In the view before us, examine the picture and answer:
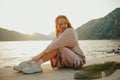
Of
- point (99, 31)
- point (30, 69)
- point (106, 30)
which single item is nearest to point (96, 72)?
point (30, 69)

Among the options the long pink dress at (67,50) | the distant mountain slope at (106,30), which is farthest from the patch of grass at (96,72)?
the distant mountain slope at (106,30)

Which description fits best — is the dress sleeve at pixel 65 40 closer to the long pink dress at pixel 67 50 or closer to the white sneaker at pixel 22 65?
the long pink dress at pixel 67 50

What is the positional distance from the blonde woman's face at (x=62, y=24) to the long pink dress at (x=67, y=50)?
0.53 feet

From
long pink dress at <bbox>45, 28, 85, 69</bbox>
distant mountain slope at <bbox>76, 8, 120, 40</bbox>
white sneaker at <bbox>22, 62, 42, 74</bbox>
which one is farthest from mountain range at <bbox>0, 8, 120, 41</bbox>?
white sneaker at <bbox>22, 62, 42, 74</bbox>

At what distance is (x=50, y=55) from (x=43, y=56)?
137mm

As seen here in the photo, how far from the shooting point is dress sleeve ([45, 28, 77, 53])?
3.86 meters

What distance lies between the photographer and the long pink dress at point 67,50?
3.90 m

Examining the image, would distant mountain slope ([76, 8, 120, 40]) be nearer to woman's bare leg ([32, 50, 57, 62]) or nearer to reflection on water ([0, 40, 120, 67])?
reflection on water ([0, 40, 120, 67])

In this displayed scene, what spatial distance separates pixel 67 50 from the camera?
12.8 feet

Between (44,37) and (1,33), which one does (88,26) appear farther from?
(1,33)

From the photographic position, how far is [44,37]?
161875mm

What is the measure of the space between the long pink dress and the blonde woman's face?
163 millimetres

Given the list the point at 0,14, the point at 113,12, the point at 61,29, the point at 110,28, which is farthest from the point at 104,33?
the point at 61,29

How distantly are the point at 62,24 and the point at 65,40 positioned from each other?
0.37 m
